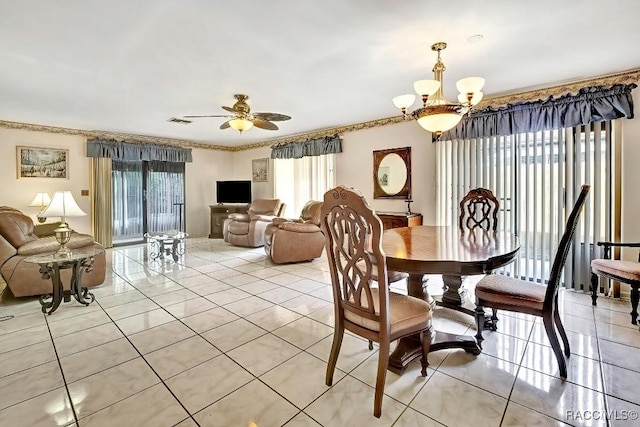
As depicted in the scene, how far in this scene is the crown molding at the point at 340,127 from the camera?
319 cm

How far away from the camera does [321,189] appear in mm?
6250

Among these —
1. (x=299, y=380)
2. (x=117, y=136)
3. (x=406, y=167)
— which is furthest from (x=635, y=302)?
(x=117, y=136)

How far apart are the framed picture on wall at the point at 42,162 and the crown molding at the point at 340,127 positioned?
1.15 feet

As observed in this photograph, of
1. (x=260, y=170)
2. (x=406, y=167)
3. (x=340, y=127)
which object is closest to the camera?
(x=406, y=167)

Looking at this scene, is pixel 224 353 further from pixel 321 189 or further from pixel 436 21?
pixel 321 189

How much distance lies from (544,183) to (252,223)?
4.66 m

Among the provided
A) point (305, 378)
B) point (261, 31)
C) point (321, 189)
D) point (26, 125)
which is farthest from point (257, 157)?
point (305, 378)

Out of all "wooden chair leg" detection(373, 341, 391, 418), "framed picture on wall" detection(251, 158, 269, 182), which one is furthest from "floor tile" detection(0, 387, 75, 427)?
"framed picture on wall" detection(251, 158, 269, 182)

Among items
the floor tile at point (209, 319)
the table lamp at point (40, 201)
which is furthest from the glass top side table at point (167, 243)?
the floor tile at point (209, 319)

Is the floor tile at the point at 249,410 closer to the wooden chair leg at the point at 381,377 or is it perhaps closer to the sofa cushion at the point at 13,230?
the wooden chair leg at the point at 381,377

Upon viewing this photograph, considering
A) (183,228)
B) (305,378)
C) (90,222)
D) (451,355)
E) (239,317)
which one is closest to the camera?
(305,378)

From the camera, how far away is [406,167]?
4824 mm

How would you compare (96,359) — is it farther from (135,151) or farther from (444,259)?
(135,151)

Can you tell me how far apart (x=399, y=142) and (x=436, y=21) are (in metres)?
2.74
